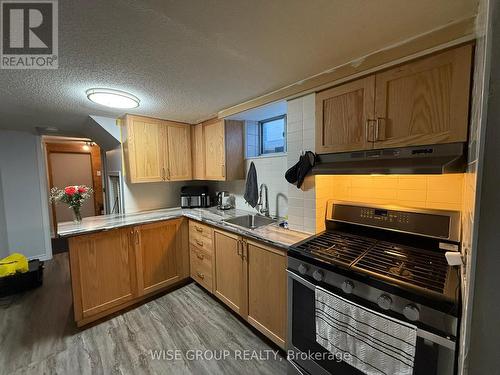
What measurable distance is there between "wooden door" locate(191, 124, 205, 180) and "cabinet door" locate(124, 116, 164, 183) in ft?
1.46

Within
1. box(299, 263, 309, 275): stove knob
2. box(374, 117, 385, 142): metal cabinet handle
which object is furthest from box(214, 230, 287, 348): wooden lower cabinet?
box(374, 117, 385, 142): metal cabinet handle

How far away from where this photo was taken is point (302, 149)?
5.60 ft

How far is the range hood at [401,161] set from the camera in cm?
104

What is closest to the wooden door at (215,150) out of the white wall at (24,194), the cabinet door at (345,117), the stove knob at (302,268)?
the cabinet door at (345,117)

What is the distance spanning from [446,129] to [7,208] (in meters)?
5.21

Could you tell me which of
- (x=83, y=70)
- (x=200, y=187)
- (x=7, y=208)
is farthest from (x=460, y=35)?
(x=7, y=208)

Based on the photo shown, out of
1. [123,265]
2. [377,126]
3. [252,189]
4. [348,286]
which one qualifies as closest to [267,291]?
[348,286]

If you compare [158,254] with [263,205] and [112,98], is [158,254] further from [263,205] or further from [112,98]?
[112,98]

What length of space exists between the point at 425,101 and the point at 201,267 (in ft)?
7.97

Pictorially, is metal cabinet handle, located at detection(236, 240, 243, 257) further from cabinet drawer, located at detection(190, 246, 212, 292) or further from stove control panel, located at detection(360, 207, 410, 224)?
stove control panel, located at detection(360, 207, 410, 224)

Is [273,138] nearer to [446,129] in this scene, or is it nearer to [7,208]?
[446,129]

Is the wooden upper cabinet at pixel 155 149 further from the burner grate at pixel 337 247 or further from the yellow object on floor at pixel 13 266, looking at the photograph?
the burner grate at pixel 337 247

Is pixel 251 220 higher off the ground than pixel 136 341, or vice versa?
pixel 251 220

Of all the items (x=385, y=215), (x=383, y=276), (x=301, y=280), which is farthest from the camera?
(x=385, y=215)
